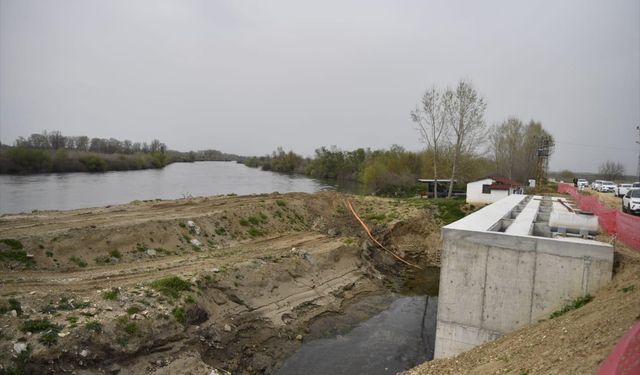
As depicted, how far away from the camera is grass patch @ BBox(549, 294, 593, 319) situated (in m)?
10.4

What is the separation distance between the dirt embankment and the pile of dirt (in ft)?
20.4

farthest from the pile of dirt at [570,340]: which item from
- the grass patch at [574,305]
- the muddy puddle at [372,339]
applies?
the muddy puddle at [372,339]

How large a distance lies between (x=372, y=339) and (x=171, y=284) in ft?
24.4

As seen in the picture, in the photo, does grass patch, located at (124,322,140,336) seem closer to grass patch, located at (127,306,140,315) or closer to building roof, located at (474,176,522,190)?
grass patch, located at (127,306,140,315)

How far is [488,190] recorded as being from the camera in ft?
106

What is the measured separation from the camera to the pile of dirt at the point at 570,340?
6633mm

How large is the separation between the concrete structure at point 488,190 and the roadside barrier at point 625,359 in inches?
1095

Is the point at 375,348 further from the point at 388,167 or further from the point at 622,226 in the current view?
the point at 388,167

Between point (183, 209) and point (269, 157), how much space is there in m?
117

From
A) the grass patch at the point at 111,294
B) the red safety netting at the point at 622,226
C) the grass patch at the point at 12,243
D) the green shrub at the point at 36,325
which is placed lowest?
the green shrub at the point at 36,325

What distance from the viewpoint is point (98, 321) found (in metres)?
10.6

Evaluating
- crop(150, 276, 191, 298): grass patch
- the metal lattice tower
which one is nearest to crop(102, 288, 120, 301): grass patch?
crop(150, 276, 191, 298): grass patch

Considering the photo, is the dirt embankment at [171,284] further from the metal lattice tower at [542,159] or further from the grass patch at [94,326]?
the metal lattice tower at [542,159]

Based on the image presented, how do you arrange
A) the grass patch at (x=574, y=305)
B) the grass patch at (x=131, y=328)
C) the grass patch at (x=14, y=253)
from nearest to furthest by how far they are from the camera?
the grass patch at (x=574, y=305), the grass patch at (x=131, y=328), the grass patch at (x=14, y=253)
